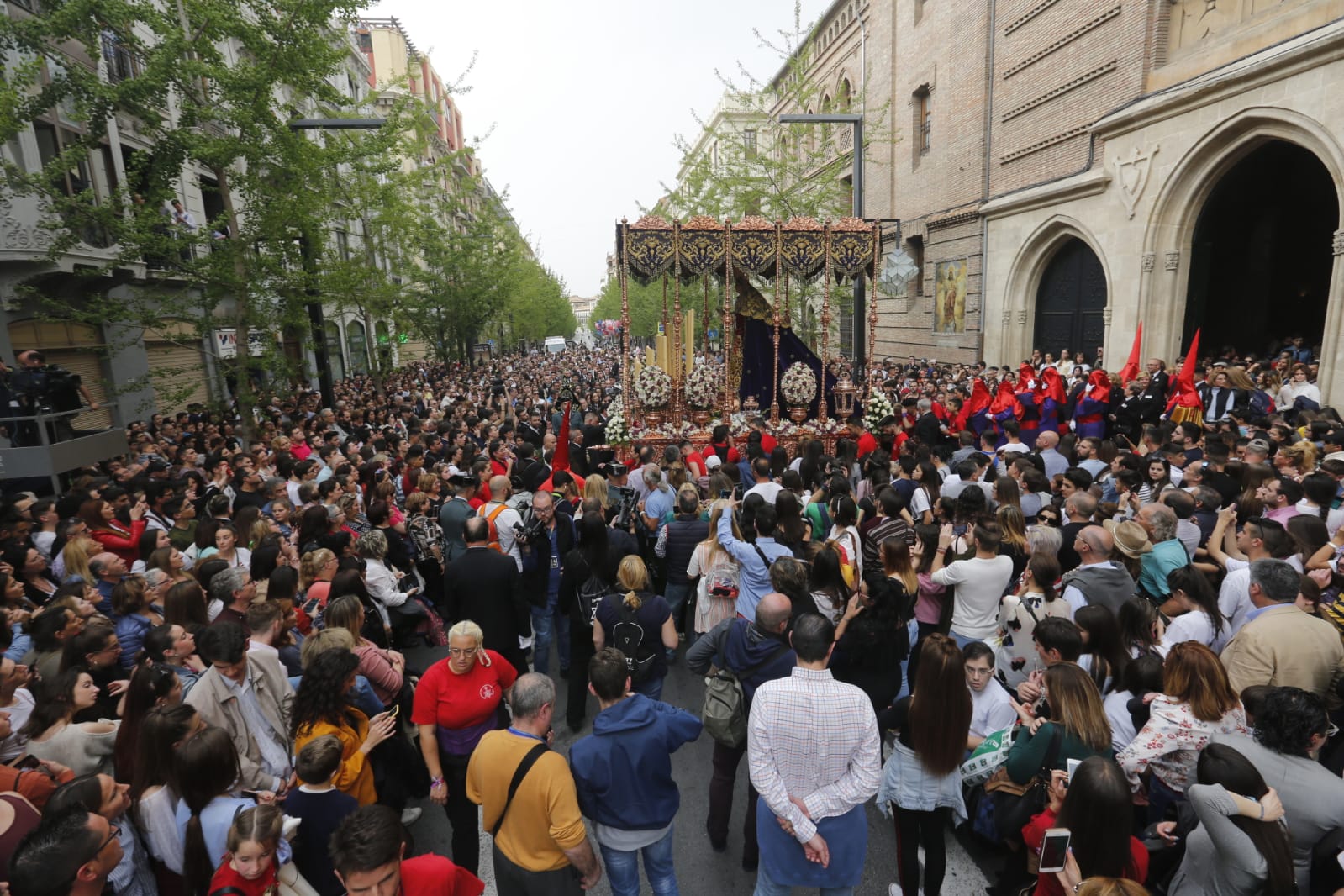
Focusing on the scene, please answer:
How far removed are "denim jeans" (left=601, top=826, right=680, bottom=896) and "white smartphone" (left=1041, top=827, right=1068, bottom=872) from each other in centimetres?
153

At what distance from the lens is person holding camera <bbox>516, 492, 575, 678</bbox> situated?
5680mm

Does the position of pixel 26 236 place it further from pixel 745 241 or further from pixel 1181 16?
pixel 1181 16

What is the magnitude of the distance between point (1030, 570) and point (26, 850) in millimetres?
4773

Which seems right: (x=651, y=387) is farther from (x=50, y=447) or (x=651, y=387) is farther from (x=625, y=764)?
(x=625, y=764)

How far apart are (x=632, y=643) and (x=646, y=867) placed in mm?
1245

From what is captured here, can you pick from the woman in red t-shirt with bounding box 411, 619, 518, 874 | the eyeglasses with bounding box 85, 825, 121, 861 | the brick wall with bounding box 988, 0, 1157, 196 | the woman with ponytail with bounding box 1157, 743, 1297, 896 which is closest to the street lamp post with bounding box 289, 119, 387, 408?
the woman in red t-shirt with bounding box 411, 619, 518, 874

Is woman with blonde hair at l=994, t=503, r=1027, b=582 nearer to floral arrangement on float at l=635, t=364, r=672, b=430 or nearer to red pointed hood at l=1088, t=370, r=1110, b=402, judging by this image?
red pointed hood at l=1088, t=370, r=1110, b=402

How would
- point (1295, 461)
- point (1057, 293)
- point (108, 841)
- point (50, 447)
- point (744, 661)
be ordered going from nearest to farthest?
point (108, 841) < point (744, 661) < point (1295, 461) < point (50, 447) < point (1057, 293)

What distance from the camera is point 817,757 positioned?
9.48 ft

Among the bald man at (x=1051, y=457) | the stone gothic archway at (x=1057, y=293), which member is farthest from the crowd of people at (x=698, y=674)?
the stone gothic archway at (x=1057, y=293)

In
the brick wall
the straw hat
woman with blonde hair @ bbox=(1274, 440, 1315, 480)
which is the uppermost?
the brick wall

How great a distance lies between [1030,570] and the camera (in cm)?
418

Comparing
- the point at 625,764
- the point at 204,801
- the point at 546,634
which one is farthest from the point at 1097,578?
the point at 204,801

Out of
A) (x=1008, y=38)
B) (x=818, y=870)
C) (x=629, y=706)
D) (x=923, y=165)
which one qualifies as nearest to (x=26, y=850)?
(x=629, y=706)
